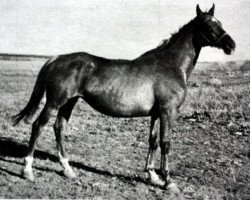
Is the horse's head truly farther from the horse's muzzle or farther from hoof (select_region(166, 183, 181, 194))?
hoof (select_region(166, 183, 181, 194))

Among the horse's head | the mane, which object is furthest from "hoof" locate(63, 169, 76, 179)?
the horse's head

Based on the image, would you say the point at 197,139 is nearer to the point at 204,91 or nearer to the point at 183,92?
the point at 183,92

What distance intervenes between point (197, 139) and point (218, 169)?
219cm

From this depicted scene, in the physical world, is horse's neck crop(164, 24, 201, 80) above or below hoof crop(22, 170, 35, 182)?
above

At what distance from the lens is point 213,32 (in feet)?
18.2

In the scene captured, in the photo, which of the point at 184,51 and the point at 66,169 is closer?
the point at 184,51

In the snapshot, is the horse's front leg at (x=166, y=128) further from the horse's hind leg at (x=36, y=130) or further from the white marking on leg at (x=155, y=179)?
the horse's hind leg at (x=36, y=130)

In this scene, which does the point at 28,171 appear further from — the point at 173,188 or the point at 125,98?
the point at 173,188

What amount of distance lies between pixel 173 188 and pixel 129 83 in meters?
1.92

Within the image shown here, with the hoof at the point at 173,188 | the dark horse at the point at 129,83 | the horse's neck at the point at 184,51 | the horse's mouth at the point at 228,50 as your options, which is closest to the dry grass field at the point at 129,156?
the hoof at the point at 173,188

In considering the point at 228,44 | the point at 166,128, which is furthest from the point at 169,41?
the point at 166,128

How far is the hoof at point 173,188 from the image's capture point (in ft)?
17.7

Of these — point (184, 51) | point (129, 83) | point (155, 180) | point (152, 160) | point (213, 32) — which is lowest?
point (155, 180)

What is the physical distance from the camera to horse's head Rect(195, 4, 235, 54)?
5.50 m
